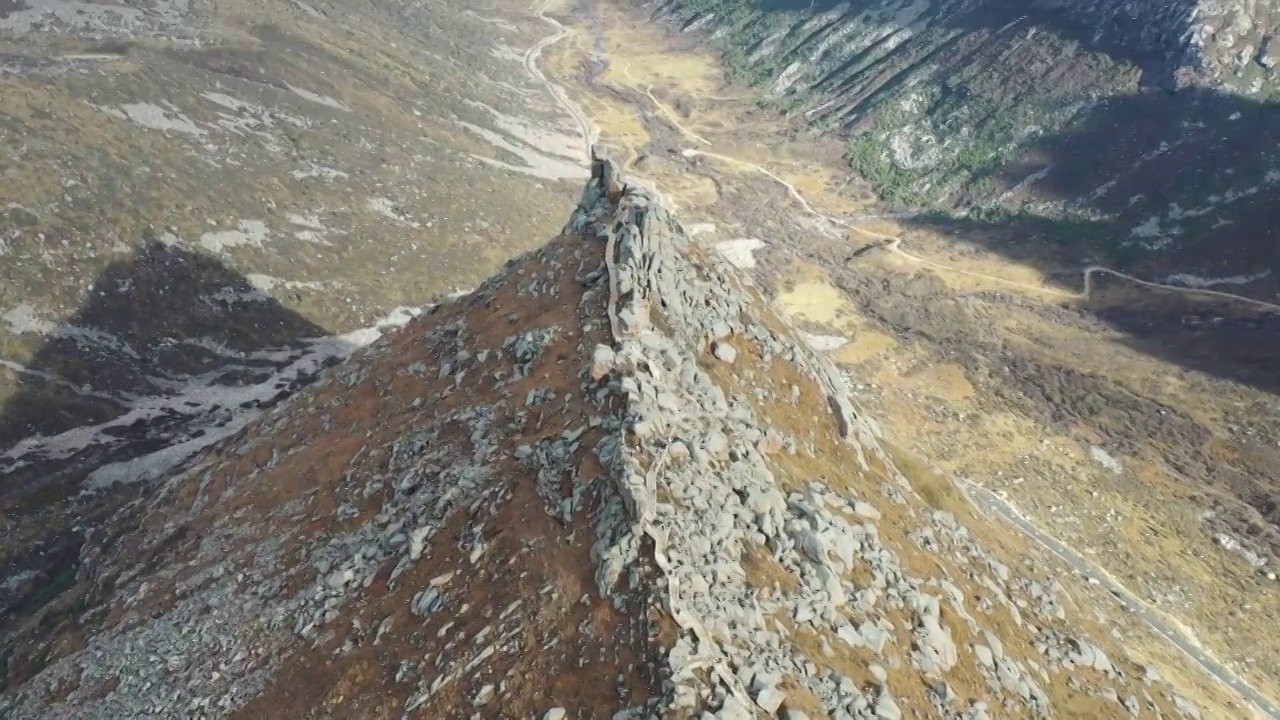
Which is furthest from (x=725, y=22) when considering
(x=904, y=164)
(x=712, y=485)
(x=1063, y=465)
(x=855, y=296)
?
(x=712, y=485)

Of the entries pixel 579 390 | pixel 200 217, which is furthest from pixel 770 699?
pixel 200 217

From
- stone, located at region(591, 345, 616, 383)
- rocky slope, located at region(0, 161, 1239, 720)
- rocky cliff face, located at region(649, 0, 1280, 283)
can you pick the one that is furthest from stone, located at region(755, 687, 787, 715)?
rocky cliff face, located at region(649, 0, 1280, 283)

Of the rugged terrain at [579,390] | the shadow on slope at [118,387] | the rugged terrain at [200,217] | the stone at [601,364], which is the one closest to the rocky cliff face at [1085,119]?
the rugged terrain at [579,390]

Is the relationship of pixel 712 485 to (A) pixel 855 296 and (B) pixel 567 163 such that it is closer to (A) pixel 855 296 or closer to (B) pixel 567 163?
(A) pixel 855 296

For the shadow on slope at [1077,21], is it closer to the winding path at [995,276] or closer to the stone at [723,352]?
the winding path at [995,276]

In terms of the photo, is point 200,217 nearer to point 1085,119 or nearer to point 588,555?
point 588,555

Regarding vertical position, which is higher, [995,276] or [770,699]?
[770,699]
